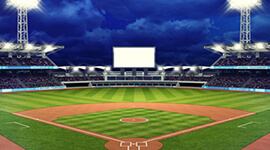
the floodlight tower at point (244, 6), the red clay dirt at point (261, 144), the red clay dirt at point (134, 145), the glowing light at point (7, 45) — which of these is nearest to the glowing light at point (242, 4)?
the floodlight tower at point (244, 6)

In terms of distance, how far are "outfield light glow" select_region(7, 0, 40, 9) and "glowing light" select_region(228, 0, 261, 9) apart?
2038 inches

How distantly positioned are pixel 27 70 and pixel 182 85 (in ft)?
162

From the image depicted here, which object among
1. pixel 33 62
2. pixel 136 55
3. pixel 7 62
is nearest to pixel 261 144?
pixel 136 55

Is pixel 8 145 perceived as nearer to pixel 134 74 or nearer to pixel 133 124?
pixel 133 124

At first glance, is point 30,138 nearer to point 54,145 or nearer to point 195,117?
point 54,145

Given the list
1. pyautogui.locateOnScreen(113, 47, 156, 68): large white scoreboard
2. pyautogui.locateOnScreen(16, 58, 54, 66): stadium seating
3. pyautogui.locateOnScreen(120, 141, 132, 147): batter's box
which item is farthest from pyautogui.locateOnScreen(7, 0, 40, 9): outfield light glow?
pyautogui.locateOnScreen(120, 141, 132, 147): batter's box

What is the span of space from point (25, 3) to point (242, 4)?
56932 millimetres

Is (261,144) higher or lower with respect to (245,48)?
lower

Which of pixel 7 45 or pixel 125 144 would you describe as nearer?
pixel 125 144

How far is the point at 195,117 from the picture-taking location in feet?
69.1

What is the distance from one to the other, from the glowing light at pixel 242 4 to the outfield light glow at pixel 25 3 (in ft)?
170

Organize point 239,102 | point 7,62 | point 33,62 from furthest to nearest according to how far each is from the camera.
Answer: point 33,62 → point 7,62 → point 239,102

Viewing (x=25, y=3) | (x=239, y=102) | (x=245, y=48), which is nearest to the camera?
(x=239, y=102)

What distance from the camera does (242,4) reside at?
181 feet
